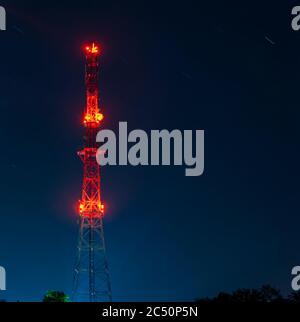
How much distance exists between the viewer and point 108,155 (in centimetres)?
4859

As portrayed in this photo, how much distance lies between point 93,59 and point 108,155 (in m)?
5.70

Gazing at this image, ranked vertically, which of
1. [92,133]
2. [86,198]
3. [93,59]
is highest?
[93,59]
